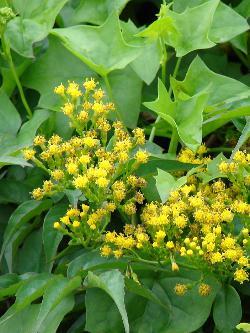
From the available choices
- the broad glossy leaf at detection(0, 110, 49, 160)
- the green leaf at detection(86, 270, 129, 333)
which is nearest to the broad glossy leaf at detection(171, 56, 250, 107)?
the broad glossy leaf at detection(0, 110, 49, 160)

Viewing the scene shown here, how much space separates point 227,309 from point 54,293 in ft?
0.91

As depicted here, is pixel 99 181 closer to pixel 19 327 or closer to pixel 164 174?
pixel 164 174

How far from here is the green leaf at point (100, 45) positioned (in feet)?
4.29

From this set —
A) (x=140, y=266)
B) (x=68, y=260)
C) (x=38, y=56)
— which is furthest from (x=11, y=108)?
(x=140, y=266)

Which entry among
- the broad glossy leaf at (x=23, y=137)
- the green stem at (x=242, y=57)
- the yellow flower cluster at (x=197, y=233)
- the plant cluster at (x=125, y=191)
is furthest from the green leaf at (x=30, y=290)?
the green stem at (x=242, y=57)

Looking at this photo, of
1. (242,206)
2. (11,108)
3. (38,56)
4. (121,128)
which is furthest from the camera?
(38,56)

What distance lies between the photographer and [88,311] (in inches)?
47.1

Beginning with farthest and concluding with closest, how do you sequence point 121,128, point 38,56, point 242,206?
point 38,56, point 121,128, point 242,206

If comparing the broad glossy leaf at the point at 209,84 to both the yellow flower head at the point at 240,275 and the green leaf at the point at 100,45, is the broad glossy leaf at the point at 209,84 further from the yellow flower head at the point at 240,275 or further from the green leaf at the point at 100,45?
the yellow flower head at the point at 240,275

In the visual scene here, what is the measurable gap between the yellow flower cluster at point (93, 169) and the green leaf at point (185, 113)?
0.06 meters

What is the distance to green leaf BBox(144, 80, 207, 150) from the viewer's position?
119 centimetres

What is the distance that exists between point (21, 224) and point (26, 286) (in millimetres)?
175

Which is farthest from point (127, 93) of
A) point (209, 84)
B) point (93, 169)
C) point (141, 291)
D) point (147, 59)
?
point (141, 291)

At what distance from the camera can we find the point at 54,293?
3.69ft
